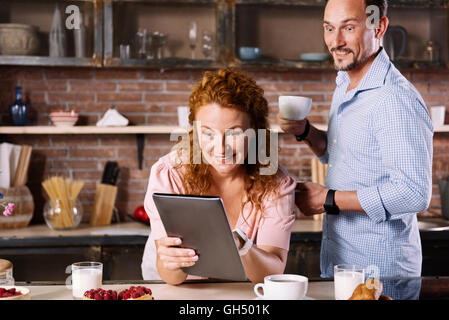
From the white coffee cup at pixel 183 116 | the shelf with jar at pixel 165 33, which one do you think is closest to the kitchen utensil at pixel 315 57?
the shelf with jar at pixel 165 33

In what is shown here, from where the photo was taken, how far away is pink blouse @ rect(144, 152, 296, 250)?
1573 millimetres

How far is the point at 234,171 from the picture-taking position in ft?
5.65

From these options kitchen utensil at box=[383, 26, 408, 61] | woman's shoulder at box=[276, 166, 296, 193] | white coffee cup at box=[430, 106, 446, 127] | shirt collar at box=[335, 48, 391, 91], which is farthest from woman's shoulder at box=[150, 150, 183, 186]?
white coffee cup at box=[430, 106, 446, 127]

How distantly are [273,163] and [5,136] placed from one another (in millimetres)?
2112

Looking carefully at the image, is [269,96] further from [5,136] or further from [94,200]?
[5,136]

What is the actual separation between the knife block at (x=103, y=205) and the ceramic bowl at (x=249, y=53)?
1.04 m

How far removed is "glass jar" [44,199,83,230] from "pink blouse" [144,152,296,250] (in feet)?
4.81

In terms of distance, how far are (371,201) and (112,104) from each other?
2016 millimetres

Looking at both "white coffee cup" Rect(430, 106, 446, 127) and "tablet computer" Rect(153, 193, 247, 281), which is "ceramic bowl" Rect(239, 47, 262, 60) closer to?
"white coffee cup" Rect(430, 106, 446, 127)

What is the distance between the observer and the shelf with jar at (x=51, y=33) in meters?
3.03

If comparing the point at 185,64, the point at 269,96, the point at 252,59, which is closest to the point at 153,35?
the point at 185,64

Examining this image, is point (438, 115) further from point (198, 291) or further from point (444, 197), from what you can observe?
point (198, 291)

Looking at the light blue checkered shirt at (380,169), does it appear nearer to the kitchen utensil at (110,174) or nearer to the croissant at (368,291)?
the croissant at (368,291)

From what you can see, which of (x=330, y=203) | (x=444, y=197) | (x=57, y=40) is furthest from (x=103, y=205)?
(x=444, y=197)
